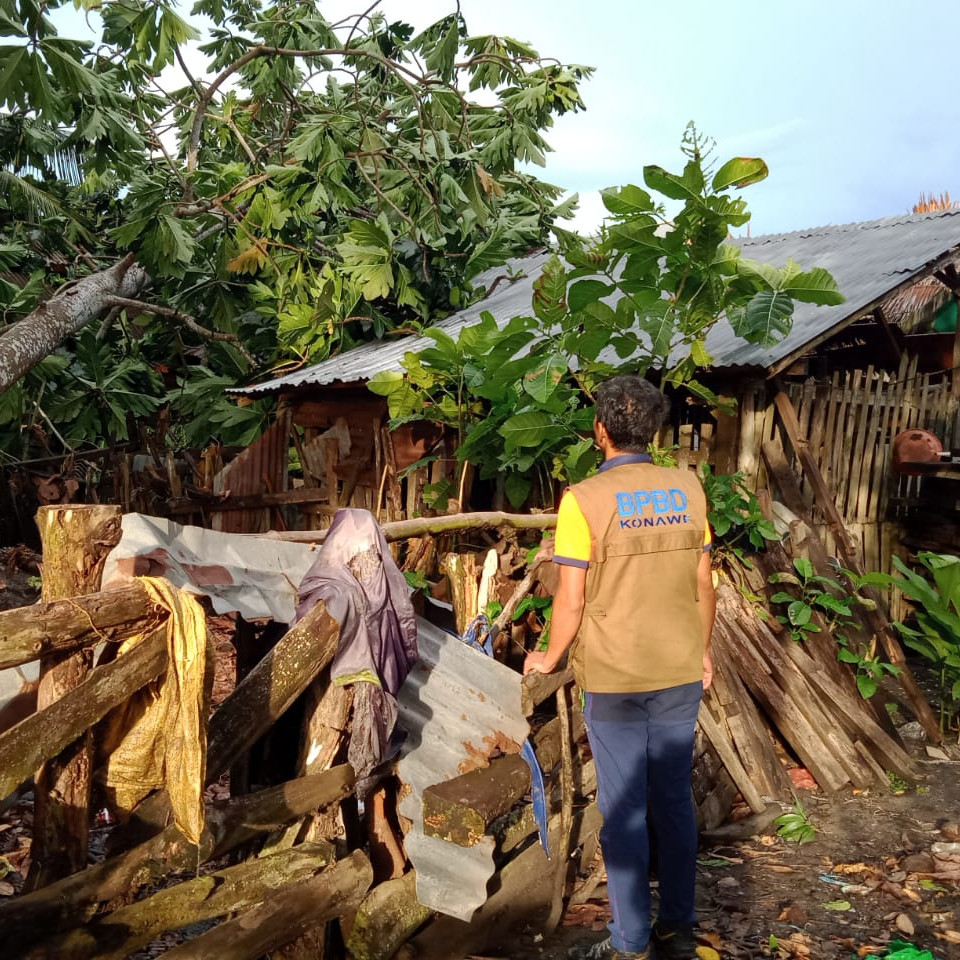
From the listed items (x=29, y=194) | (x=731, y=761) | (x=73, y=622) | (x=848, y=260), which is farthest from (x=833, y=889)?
(x=29, y=194)

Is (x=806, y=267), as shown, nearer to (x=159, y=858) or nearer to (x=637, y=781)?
(x=637, y=781)

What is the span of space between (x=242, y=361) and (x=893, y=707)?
31.1ft

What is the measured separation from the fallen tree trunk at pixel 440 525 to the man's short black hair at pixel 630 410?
139 cm

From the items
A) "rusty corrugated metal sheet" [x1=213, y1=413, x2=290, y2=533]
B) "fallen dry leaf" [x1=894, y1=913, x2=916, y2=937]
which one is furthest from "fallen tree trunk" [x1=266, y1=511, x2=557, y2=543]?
"rusty corrugated metal sheet" [x1=213, y1=413, x2=290, y2=533]

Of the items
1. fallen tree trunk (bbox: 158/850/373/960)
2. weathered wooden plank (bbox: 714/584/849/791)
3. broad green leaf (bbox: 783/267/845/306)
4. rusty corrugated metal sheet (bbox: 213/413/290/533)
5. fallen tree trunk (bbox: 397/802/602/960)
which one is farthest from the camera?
rusty corrugated metal sheet (bbox: 213/413/290/533)

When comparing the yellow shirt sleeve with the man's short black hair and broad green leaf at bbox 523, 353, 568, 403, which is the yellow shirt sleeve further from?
broad green leaf at bbox 523, 353, 568, 403

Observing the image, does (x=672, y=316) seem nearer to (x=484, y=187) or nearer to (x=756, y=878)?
(x=756, y=878)

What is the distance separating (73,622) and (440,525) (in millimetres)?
2493

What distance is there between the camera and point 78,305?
8.95 meters

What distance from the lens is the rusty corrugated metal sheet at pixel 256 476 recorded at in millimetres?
10859

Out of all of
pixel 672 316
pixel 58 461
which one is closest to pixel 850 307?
pixel 672 316

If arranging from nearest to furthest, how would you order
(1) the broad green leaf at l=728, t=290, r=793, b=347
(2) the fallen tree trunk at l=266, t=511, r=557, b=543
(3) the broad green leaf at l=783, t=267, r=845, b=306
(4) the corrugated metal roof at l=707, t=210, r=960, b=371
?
(2) the fallen tree trunk at l=266, t=511, r=557, b=543
(3) the broad green leaf at l=783, t=267, r=845, b=306
(1) the broad green leaf at l=728, t=290, r=793, b=347
(4) the corrugated metal roof at l=707, t=210, r=960, b=371

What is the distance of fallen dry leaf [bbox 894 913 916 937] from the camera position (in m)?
3.97

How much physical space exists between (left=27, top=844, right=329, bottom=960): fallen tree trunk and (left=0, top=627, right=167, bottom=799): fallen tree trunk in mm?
516
